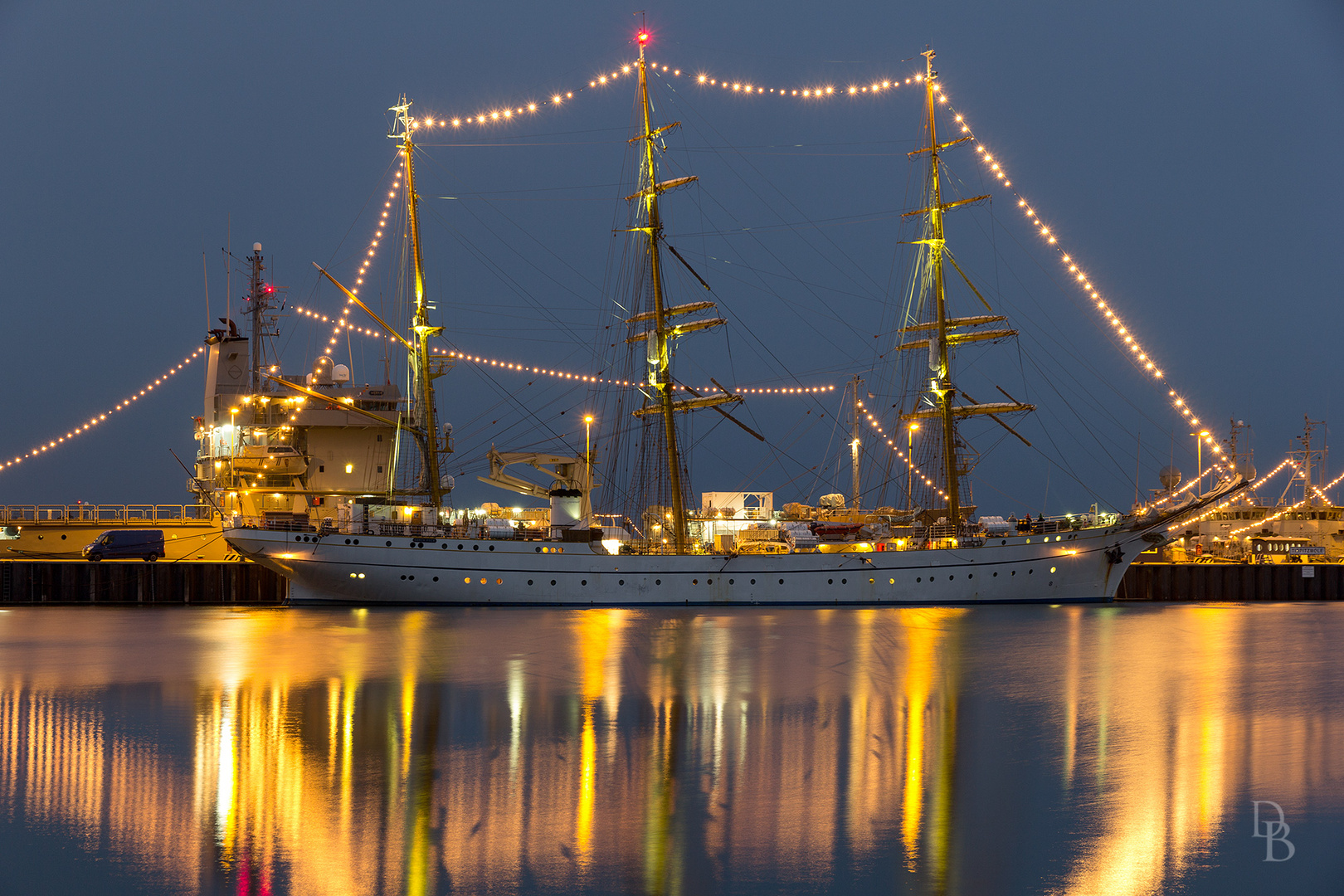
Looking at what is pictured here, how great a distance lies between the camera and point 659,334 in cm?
4962

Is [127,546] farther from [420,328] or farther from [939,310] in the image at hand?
[939,310]

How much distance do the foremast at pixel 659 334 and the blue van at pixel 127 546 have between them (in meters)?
24.2

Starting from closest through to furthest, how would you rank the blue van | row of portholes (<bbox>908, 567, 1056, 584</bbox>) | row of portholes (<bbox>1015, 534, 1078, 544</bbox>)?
1. row of portholes (<bbox>908, 567, 1056, 584</bbox>)
2. row of portholes (<bbox>1015, 534, 1078, 544</bbox>)
3. the blue van

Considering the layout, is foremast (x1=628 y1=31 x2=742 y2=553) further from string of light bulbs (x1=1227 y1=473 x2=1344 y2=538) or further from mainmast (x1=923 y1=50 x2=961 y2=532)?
string of light bulbs (x1=1227 y1=473 x2=1344 y2=538)

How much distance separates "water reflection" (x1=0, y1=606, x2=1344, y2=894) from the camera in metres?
11.1

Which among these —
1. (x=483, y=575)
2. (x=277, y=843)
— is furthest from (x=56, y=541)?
(x=277, y=843)

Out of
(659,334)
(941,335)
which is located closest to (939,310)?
(941,335)

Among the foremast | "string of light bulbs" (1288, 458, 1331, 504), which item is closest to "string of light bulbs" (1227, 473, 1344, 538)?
"string of light bulbs" (1288, 458, 1331, 504)

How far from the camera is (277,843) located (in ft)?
38.0

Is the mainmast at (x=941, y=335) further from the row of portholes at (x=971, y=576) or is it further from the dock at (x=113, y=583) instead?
the dock at (x=113, y=583)

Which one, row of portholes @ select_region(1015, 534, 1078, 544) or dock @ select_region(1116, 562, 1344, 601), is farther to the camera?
dock @ select_region(1116, 562, 1344, 601)

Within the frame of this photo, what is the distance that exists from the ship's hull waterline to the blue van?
33.2 feet

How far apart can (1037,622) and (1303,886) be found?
28739 millimetres

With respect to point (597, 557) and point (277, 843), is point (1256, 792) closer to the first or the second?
point (277, 843)
